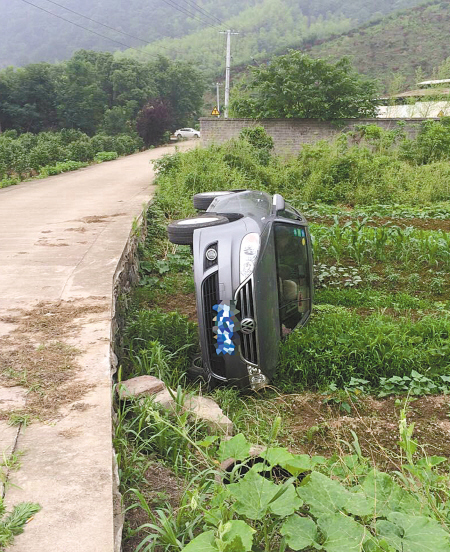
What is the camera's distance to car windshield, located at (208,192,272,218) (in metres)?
4.93

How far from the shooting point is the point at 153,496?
2.51 m

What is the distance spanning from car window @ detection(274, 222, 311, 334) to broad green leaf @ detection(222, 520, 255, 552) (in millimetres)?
2966

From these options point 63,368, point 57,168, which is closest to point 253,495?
point 63,368

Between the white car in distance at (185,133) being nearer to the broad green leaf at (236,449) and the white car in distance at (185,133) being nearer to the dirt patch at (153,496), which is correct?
the dirt patch at (153,496)

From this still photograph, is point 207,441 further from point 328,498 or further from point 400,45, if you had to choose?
point 400,45

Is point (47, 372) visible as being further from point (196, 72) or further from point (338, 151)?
point (196, 72)

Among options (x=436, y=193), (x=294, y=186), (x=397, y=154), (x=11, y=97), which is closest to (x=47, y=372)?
(x=294, y=186)

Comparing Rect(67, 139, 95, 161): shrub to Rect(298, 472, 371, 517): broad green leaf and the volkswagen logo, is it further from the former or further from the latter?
Rect(298, 472, 371, 517): broad green leaf

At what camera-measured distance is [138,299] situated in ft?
21.1

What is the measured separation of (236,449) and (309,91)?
760 inches

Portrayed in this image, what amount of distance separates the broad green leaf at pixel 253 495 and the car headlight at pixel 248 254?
7.75 feet

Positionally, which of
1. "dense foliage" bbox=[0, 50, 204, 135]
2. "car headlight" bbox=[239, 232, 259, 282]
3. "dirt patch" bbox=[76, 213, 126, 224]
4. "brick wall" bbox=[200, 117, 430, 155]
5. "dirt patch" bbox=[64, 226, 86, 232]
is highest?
"dense foliage" bbox=[0, 50, 204, 135]

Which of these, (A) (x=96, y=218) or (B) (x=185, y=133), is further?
(B) (x=185, y=133)

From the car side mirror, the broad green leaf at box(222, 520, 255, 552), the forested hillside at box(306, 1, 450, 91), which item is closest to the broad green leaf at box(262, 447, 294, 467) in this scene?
the broad green leaf at box(222, 520, 255, 552)
